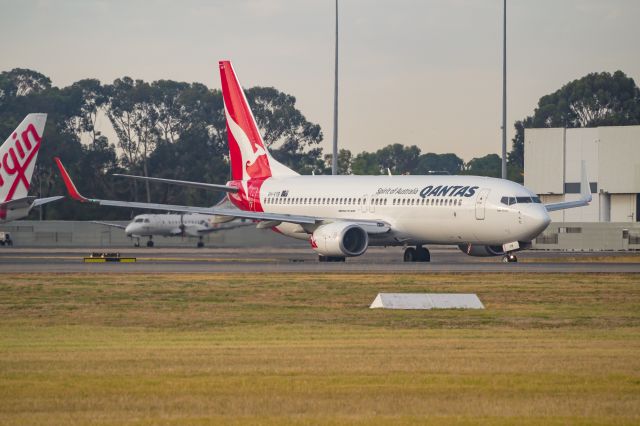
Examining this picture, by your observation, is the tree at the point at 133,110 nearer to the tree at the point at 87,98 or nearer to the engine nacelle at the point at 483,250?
the tree at the point at 87,98

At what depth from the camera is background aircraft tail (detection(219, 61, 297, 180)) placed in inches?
2549

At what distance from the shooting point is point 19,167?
59.9m

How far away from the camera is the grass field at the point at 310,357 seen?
15.6m

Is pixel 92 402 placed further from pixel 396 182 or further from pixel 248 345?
pixel 396 182

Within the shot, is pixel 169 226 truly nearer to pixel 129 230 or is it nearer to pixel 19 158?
pixel 129 230

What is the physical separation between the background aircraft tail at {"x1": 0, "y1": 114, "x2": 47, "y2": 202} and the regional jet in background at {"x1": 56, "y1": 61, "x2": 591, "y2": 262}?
341cm

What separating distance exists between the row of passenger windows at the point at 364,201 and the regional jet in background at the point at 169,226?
125ft

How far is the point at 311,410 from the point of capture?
15602 mm

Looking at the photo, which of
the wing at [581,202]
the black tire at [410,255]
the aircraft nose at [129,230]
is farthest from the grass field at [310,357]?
the aircraft nose at [129,230]

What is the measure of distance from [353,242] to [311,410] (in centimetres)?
3894

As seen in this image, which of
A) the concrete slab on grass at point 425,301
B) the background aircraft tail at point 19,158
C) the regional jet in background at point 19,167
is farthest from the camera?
the background aircraft tail at point 19,158

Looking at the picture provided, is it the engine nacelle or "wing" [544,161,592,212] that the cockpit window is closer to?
the engine nacelle

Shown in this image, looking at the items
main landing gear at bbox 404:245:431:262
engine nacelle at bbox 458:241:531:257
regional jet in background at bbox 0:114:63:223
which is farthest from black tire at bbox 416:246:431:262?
regional jet in background at bbox 0:114:63:223

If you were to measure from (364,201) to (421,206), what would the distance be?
4.08 meters
